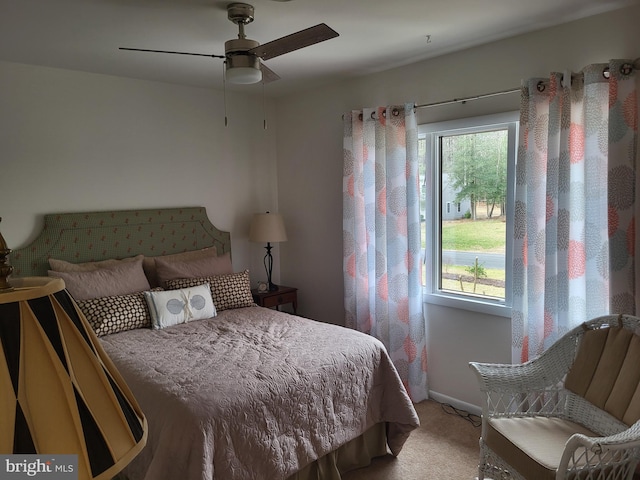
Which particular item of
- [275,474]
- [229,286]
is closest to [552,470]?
[275,474]

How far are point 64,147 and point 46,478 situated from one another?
11.5 feet

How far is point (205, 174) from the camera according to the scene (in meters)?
4.39

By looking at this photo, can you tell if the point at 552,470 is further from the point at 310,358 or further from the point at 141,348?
the point at 141,348

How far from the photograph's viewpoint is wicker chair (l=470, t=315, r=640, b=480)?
1963 millimetres

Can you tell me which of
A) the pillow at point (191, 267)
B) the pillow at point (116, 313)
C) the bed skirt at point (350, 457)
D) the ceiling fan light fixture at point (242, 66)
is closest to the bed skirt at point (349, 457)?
the bed skirt at point (350, 457)

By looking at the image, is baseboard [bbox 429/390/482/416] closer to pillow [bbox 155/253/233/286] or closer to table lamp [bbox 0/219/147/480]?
pillow [bbox 155/253/233/286]

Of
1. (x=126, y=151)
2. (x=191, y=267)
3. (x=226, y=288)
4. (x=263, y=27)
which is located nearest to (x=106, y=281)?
(x=191, y=267)

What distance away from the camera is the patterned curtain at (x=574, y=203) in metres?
2.57

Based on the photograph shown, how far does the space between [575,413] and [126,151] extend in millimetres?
3600

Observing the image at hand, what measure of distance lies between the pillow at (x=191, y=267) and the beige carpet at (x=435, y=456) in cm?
196

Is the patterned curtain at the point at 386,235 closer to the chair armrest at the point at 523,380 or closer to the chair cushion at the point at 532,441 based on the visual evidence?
the chair armrest at the point at 523,380

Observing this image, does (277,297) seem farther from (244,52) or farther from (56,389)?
(56,389)

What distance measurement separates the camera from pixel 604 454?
1.93 metres

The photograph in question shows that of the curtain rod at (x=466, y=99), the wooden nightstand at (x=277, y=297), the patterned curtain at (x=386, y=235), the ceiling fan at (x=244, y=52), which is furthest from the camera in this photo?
the wooden nightstand at (x=277, y=297)
